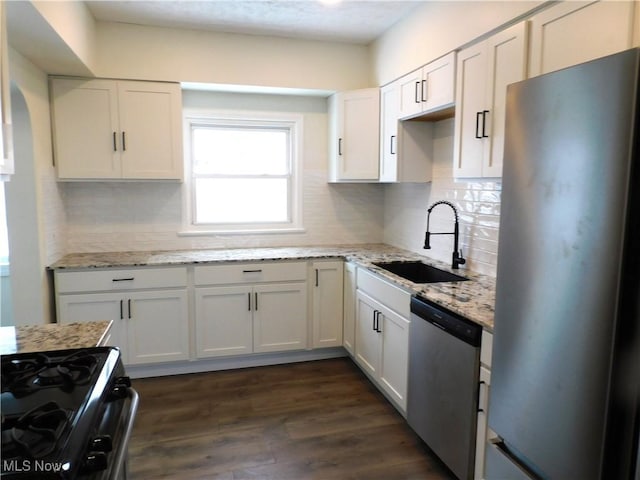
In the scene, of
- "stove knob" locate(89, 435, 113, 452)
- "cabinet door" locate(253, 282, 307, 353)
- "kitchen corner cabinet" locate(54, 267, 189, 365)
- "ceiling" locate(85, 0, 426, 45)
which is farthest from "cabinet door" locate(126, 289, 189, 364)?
"stove knob" locate(89, 435, 113, 452)

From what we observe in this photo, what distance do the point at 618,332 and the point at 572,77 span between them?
28.2 inches

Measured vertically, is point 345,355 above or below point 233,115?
below

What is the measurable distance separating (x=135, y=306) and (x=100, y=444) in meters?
A: 2.28

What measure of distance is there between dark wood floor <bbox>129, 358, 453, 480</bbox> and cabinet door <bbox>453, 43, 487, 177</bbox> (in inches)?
62.9

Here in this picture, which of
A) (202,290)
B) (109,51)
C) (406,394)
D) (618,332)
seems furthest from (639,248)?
(109,51)

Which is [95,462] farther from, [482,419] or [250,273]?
[250,273]

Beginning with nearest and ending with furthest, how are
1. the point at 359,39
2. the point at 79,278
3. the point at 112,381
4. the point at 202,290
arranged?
the point at 112,381, the point at 79,278, the point at 202,290, the point at 359,39

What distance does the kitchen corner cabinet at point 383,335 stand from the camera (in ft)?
8.24

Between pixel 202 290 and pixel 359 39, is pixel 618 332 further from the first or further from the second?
pixel 359 39

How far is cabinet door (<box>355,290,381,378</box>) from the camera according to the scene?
2.90 meters

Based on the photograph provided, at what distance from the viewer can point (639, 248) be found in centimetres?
106

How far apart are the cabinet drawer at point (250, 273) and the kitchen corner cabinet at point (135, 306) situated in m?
0.16

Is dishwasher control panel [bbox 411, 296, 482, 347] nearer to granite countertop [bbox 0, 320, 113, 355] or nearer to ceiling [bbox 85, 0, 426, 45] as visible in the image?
granite countertop [bbox 0, 320, 113, 355]

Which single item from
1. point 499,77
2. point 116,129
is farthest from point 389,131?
point 116,129
